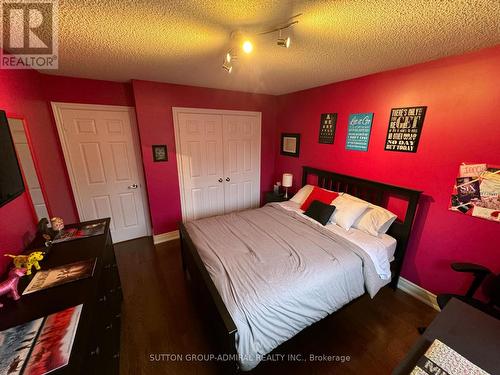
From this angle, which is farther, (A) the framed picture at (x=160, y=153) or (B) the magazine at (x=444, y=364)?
(A) the framed picture at (x=160, y=153)

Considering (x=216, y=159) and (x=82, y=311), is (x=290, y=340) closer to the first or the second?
(x=82, y=311)

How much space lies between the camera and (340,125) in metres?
2.68

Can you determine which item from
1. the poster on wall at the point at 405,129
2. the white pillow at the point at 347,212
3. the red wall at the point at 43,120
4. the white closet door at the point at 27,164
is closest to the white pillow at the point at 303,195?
the white pillow at the point at 347,212

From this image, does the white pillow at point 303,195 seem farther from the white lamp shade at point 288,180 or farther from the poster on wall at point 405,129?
the poster on wall at point 405,129

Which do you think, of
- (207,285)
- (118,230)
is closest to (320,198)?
(207,285)

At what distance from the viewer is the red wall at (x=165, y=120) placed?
2746 millimetres

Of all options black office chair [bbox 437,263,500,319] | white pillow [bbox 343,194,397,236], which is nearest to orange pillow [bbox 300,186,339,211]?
white pillow [bbox 343,194,397,236]

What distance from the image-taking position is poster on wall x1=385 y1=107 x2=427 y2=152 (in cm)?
197

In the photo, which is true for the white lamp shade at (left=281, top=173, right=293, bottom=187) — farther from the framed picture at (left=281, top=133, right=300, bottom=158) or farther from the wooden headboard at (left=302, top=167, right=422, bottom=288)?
the wooden headboard at (left=302, top=167, right=422, bottom=288)

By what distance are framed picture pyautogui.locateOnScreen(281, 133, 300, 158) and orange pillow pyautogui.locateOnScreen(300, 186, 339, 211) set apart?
3.11ft

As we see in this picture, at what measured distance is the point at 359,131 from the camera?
8.07 ft

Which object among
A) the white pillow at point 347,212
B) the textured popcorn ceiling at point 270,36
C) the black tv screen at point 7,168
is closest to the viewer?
the textured popcorn ceiling at point 270,36

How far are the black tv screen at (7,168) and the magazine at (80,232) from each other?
0.46m

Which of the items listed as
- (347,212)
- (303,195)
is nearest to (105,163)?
(303,195)
